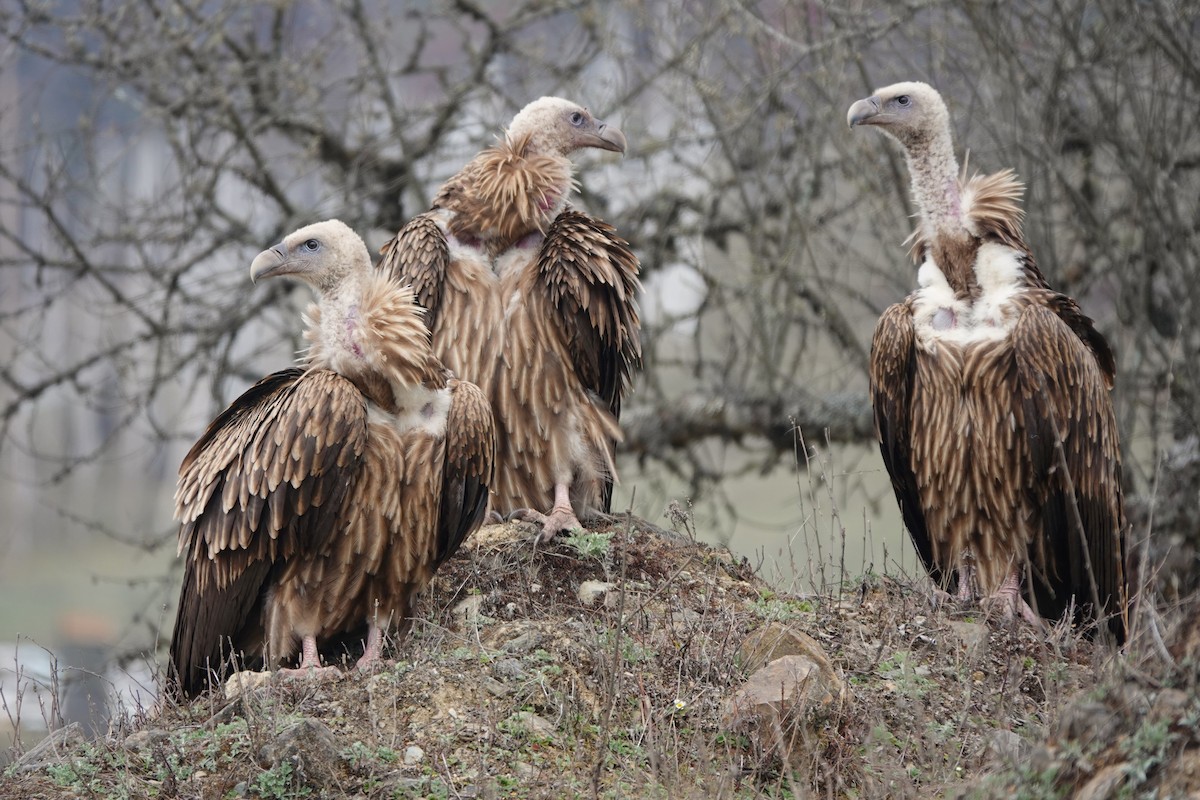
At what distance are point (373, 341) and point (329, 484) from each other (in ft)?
1.67

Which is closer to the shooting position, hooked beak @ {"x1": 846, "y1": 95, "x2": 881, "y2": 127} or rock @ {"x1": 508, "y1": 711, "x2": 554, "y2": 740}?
rock @ {"x1": 508, "y1": 711, "x2": 554, "y2": 740}

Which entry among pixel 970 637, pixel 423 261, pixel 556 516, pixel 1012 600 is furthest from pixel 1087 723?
pixel 423 261

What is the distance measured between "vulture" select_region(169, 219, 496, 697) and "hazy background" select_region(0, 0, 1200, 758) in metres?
3.97

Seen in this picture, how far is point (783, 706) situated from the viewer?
171 inches

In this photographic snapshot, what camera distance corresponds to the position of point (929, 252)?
6246mm

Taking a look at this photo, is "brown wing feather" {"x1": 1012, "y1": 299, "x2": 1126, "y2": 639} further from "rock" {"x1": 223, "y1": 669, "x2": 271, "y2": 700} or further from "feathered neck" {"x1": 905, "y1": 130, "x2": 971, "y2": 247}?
"rock" {"x1": 223, "y1": 669, "x2": 271, "y2": 700}

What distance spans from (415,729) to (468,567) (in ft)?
3.74

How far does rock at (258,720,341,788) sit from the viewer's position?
4031mm

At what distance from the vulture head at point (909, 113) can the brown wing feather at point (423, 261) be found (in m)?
1.75

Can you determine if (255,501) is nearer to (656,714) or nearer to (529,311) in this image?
(656,714)

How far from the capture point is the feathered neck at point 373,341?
5137 mm

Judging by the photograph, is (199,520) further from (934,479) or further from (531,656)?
(934,479)

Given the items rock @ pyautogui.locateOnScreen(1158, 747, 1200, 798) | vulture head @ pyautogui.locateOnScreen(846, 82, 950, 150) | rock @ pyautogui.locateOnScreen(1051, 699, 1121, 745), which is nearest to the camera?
rock @ pyautogui.locateOnScreen(1158, 747, 1200, 798)

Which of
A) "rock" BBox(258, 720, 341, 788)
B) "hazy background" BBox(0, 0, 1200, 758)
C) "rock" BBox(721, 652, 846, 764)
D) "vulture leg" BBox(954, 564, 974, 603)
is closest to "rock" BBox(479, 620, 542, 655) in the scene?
"rock" BBox(721, 652, 846, 764)
